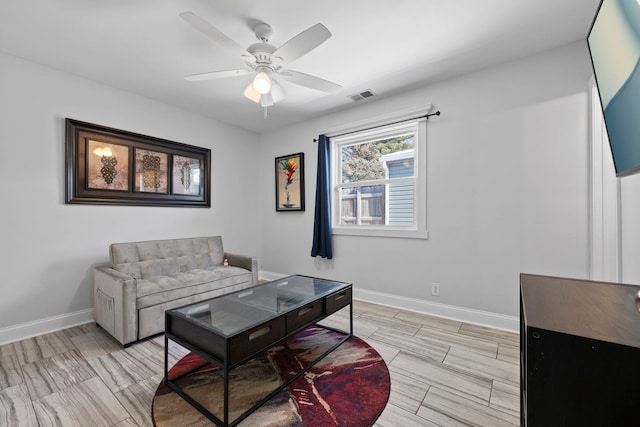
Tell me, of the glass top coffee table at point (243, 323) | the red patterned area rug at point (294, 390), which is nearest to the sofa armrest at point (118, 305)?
the red patterned area rug at point (294, 390)

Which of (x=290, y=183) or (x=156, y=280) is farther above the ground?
(x=290, y=183)

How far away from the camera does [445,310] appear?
2811 mm

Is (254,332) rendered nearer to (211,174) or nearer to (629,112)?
(629,112)

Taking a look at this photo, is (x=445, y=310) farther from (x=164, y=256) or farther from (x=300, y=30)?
(x=164, y=256)

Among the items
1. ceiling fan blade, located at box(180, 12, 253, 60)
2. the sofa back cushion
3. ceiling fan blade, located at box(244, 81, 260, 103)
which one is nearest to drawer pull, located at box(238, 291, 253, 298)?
the sofa back cushion

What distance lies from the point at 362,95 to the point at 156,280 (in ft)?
9.89

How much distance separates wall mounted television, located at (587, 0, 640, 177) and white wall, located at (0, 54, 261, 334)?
391 centimetres

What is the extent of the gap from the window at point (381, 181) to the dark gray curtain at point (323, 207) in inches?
4.5

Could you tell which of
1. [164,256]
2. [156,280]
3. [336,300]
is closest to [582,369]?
[336,300]

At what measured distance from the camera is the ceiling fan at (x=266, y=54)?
1648mm

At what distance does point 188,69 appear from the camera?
2.59 m

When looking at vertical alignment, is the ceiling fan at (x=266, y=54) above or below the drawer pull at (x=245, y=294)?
above

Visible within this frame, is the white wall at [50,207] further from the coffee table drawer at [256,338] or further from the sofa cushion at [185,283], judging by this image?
the coffee table drawer at [256,338]

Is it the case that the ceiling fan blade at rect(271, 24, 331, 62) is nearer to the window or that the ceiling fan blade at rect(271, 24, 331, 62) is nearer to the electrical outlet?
the window
